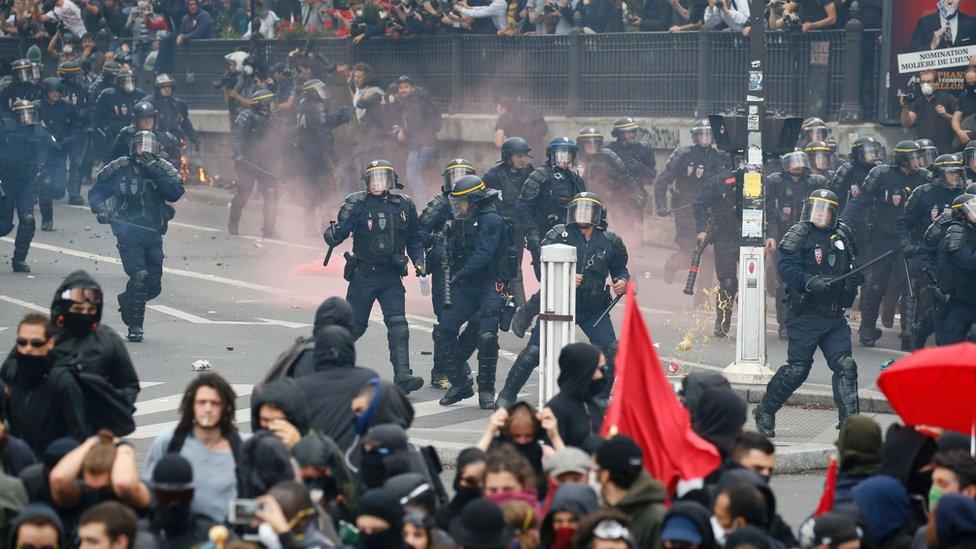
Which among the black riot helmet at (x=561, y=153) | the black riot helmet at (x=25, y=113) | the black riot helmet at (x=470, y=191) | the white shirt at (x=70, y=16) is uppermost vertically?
the white shirt at (x=70, y=16)

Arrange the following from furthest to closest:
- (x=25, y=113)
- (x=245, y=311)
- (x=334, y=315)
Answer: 1. (x=25, y=113)
2. (x=245, y=311)
3. (x=334, y=315)

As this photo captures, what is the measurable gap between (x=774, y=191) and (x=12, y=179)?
823 cm

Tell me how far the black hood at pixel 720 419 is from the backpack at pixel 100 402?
2562 millimetres

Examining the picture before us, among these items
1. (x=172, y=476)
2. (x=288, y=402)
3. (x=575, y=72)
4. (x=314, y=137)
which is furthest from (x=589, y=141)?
(x=172, y=476)

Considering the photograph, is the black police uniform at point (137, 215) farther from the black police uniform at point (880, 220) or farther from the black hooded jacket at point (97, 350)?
the black hooded jacket at point (97, 350)

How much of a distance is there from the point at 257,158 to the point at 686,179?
6317 mm

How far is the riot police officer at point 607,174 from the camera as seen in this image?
19266 millimetres

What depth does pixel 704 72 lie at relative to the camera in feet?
72.1

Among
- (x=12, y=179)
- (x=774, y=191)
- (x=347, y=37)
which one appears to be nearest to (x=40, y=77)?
(x=347, y=37)

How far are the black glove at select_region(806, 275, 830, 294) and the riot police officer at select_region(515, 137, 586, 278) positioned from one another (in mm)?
3616

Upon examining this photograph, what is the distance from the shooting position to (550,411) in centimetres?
829

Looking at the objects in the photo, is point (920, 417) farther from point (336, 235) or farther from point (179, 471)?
point (336, 235)

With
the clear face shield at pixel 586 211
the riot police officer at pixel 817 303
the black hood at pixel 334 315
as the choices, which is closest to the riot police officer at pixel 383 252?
the clear face shield at pixel 586 211

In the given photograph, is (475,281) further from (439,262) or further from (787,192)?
(787,192)
